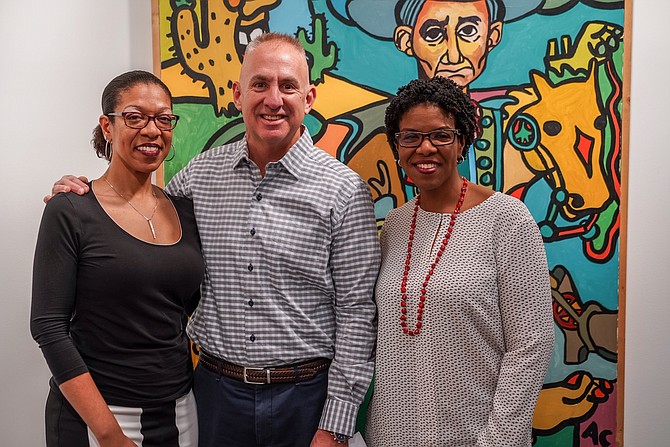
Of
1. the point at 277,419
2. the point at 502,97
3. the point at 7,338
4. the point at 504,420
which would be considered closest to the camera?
the point at 504,420

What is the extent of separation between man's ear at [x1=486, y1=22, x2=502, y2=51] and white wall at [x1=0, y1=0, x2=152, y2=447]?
119cm

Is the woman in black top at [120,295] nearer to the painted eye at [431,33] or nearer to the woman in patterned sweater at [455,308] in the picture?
the woman in patterned sweater at [455,308]

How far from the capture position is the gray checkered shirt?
5.82ft

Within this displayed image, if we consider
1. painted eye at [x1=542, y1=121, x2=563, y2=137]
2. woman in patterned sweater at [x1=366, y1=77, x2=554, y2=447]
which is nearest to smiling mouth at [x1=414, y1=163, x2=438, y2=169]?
woman in patterned sweater at [x1=366, y1=77, x2=554, y2=447]

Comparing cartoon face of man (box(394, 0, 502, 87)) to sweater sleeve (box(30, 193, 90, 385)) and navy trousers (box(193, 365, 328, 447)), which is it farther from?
sweater sleeve (box(30, 193, 90, 385))

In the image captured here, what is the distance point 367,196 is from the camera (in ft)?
6.06

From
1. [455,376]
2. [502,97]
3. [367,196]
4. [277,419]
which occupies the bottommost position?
[277,419]

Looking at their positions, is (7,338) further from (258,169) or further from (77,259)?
(258,169)

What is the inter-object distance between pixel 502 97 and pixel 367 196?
1.89 ft

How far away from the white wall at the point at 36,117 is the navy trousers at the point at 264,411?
0.85 m

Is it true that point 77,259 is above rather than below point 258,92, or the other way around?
below

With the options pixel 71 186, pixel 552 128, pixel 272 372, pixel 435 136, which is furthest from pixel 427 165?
pixel 71 186

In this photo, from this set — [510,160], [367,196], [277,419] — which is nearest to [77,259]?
[277,419]

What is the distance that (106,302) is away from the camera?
1625 mm
